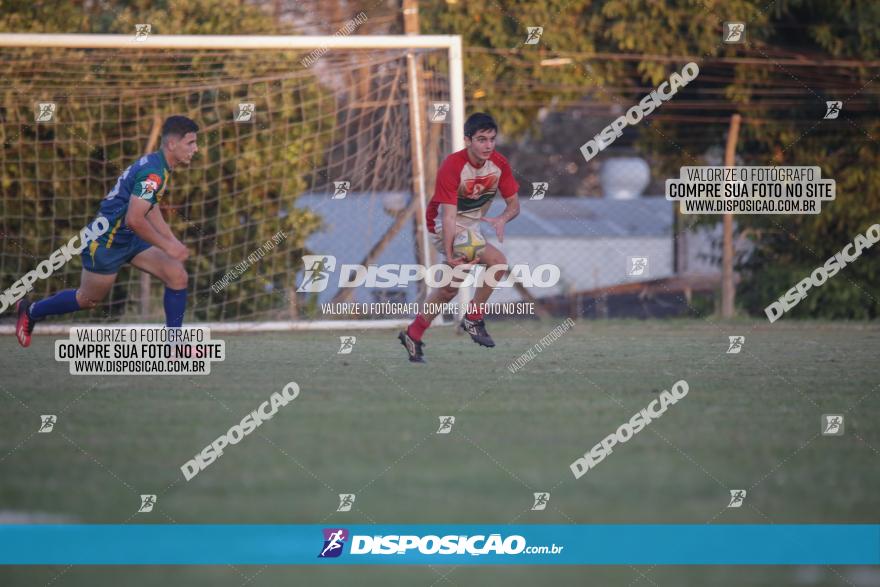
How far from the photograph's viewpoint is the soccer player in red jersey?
25.4 ft

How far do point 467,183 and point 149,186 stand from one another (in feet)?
7.25

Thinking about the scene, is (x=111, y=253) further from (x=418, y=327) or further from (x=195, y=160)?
(x=195, y=160)

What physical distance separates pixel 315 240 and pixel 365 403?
6981mm

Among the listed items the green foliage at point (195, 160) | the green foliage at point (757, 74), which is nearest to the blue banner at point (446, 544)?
the green foliage at point (195, 160)

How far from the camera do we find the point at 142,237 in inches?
299

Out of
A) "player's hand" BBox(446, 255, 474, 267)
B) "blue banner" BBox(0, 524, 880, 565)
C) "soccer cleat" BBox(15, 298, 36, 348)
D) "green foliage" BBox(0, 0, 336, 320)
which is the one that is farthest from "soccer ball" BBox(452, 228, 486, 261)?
"blue banner" BBox(0, 524, 880, 565)

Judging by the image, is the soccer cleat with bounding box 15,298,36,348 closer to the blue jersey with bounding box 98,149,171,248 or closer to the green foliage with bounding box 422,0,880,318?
the blue jersey with bounding box 98,149,171,248

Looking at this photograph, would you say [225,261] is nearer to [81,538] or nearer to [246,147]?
[246,147]

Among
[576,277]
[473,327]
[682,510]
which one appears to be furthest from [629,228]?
[682,510]

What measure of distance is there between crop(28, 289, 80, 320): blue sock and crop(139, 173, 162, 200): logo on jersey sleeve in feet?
3.90

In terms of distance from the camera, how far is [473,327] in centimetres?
828

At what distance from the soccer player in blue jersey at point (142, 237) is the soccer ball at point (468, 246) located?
1.92 m

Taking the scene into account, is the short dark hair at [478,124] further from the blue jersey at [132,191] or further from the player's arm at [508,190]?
the blue jersey at [132,191]

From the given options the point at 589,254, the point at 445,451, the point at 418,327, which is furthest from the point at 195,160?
the point at 589,254
